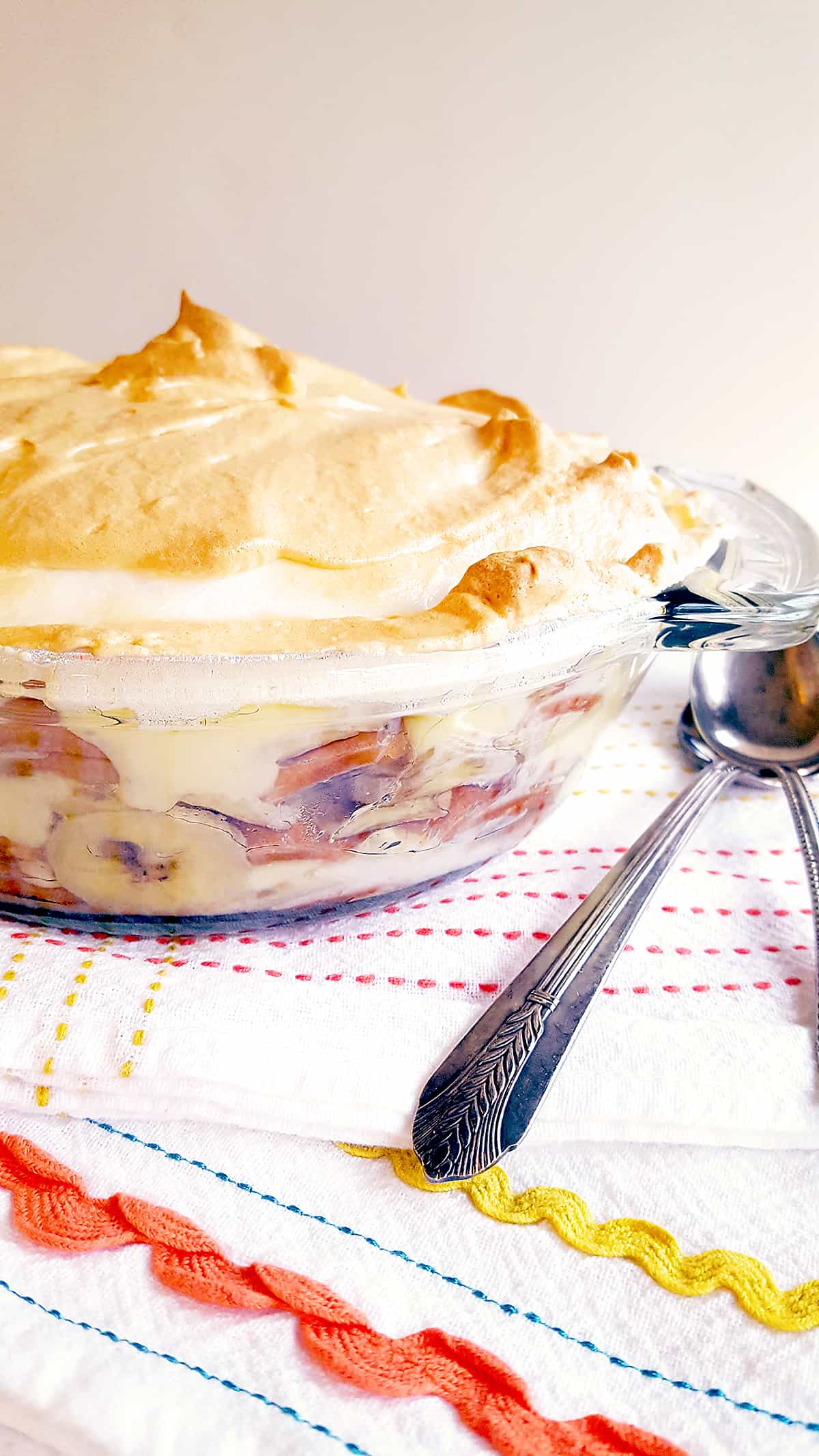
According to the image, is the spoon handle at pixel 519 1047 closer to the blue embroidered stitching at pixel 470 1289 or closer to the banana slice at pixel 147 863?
the blue embroidered stitching at pixel 470 1289

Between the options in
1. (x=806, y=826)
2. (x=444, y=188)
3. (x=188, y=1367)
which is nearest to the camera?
(x=188, y=1367)

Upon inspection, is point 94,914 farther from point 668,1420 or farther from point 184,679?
point 668,1420

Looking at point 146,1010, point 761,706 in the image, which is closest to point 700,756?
point 761,706

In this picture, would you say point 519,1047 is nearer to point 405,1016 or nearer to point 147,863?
point 405,1016

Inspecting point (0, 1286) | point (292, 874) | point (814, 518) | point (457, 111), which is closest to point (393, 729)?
point (292, 874)

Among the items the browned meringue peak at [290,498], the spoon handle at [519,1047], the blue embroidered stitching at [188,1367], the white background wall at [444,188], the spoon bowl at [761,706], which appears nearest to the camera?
the blue embroidered stitching at [188,1367]

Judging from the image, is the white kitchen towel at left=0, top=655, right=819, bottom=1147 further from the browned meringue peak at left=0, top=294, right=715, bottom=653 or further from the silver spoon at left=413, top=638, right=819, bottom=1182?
the browned meringue peak at left=0, top=294, right=715, bottom=653

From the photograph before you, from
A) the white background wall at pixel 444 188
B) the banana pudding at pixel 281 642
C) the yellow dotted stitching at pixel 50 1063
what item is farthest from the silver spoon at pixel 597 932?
the white background wall at pixel 444 188

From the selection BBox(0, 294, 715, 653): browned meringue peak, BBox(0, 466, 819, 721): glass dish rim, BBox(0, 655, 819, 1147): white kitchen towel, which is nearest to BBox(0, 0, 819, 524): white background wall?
BBox(0, 294, 715, 653): browned meringue peak
